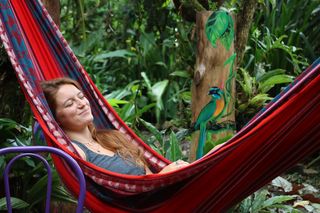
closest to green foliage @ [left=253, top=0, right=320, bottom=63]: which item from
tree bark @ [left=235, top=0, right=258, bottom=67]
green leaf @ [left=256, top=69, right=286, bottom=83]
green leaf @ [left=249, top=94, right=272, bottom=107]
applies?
green leaf @ [left=256, top=69, right=286, bottom=83]

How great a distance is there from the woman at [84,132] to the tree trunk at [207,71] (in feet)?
1.20

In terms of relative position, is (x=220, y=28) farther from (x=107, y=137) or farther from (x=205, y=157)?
(x=205, y=157)

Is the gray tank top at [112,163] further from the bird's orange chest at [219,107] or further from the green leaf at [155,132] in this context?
the green leaf at [155,132]

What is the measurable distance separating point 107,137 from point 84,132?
0.32 ft

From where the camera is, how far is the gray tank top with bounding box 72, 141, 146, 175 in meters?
1.97

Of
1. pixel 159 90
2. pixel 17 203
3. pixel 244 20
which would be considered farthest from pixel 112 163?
pixel 159 90

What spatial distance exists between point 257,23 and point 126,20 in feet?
4.46

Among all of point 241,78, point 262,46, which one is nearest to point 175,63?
point 262,46

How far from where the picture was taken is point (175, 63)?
15.6 ft

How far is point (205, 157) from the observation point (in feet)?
5.16

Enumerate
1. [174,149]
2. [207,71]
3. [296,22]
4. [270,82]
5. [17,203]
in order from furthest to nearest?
[296,22] < [270,82] < [174,149] < [207,71] < [17,203]

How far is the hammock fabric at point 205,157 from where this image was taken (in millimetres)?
1501

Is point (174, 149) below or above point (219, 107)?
below

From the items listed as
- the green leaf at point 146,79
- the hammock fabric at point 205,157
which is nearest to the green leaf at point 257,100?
the hammock fabric at point 205,157
